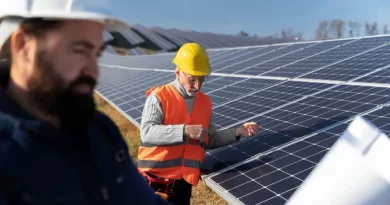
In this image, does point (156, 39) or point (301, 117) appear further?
point (156, 39)

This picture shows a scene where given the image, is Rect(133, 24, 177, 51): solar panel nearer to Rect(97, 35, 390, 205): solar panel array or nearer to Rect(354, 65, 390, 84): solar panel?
Rect(97, 35, 390, 205): solar panel array

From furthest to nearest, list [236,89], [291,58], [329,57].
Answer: [291,58] < [329,57] < [236,89]

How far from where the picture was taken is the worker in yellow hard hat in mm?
3818

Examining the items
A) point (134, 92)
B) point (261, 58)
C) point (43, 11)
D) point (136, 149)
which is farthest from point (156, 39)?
point (43, 11)

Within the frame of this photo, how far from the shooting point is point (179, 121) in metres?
4.00

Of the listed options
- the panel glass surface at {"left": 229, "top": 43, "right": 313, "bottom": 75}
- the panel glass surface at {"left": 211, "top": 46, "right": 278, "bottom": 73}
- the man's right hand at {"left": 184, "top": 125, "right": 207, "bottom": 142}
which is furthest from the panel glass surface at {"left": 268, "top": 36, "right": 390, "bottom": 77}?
the man's right hand at {"left": 184, "top": 125, "right": 207, "bottom": 142}

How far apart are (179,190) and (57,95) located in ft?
9.13

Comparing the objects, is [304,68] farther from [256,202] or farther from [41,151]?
[41,151]

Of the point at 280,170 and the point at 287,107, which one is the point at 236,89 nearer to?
the point at 287,107

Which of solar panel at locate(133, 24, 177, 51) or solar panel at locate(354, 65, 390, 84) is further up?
solar panel at locate(354, 65, 390, 84)

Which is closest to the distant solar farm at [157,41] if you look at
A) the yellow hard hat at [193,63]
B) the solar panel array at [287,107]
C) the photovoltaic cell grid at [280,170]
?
the solar panel array at [287,107]

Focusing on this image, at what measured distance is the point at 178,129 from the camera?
3.78 metres

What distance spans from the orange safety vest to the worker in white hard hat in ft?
7.59

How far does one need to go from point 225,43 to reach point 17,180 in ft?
86.9
